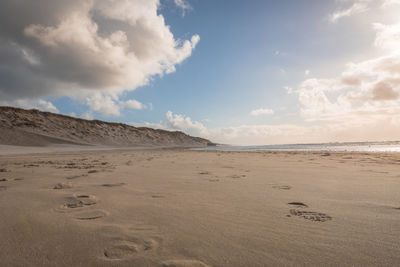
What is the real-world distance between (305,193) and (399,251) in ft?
4.79

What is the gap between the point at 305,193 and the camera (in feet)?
8.76

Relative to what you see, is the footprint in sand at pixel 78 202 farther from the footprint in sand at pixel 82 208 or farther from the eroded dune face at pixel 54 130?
the eroded dune face at pixel 54 130

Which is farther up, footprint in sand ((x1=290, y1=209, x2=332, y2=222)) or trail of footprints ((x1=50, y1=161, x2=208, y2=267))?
footprint in sand ((x1=290, y1=209, x2=332, y2=222))

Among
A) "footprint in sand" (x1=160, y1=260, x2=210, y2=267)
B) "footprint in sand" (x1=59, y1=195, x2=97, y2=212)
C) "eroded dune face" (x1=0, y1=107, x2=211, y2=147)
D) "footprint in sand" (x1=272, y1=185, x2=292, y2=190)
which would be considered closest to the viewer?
"footprint in sand" (x1=160, y1=260, x2=210, y2=267)

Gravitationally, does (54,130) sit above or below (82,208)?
above

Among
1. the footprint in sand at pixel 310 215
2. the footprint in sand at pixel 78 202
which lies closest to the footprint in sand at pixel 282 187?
the footprint in sand at pixel 310 215

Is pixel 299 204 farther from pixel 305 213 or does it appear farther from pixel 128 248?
pixel 128 248

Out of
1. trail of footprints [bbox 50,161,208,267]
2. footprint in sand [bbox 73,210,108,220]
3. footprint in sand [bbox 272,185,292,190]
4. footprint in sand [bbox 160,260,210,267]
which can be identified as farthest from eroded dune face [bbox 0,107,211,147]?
footprint in sand [bbox 160,260,210,267]

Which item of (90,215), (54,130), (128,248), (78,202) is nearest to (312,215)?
(128,248)

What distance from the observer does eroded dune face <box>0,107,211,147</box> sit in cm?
2247

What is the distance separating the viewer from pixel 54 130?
94.5 ft

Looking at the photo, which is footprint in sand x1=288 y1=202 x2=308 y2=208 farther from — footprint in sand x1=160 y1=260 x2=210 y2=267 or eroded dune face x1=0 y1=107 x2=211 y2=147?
eroded dune face x1=0 y1=107 x2=211 y2=147

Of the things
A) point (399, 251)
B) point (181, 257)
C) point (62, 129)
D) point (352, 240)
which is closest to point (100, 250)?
point (181, 257)

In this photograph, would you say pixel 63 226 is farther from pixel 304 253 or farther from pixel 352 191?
pixel 352 191
